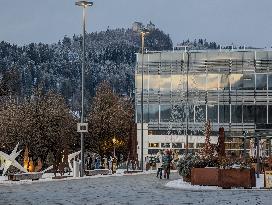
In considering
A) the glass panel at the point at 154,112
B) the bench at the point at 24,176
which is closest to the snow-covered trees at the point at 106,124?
the glass panel at the point at 154,112

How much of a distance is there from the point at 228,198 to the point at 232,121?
5769 centimetres

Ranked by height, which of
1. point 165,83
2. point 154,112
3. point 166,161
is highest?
point 165,83

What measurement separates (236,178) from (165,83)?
175 feet

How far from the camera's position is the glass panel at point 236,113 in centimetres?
8125

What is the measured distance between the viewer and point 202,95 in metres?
82.0

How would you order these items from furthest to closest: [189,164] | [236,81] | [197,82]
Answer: [197,82], [236,81], [189,164]

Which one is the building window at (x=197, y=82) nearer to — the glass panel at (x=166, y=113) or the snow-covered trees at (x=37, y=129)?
the glass panel at (x=166, y=113)

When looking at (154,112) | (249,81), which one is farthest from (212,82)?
(154,112)

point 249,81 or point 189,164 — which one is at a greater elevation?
point 249,81

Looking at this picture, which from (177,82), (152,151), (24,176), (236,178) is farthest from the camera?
(152,151)

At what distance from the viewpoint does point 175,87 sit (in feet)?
273

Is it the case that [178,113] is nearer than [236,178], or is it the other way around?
[236,178]

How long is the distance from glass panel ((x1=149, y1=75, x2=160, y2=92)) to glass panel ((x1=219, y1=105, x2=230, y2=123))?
26.0 feet

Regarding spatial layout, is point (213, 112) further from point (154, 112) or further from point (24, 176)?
point (24, 176)
